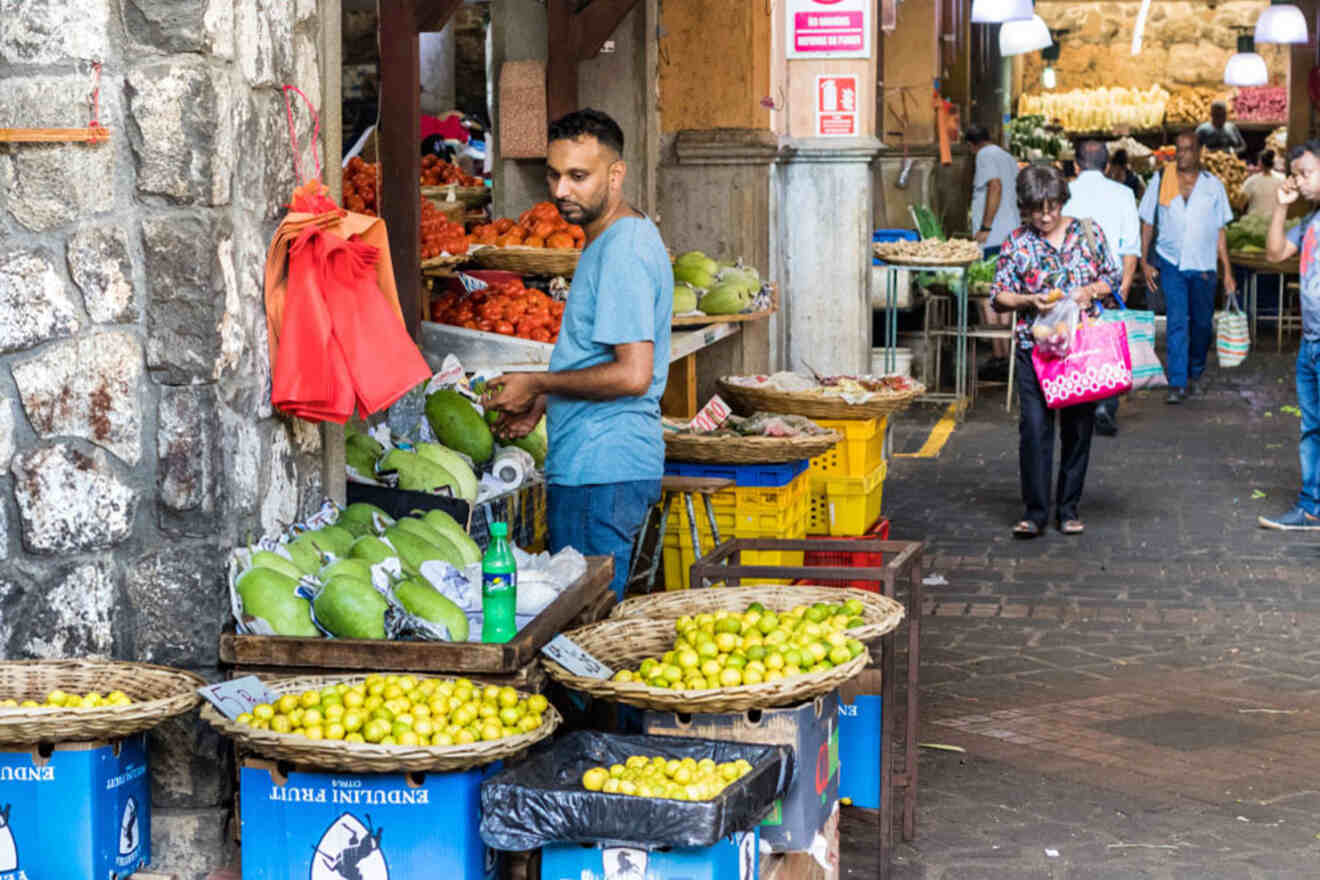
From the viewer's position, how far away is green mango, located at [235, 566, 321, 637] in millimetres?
4121

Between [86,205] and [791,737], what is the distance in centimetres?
200

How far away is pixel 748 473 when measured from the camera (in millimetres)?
7438

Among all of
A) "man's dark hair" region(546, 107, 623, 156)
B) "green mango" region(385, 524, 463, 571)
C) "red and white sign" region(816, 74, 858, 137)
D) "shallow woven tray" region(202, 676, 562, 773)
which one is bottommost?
"shallow woven tray" region(202, 676, 562, 773)

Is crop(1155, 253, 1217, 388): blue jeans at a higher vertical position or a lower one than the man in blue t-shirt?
lower

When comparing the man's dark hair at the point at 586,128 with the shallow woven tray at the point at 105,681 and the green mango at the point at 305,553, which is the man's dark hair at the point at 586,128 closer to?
the green mango at the point at 305,553

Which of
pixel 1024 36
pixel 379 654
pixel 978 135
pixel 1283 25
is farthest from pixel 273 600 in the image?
pixel 1283 25

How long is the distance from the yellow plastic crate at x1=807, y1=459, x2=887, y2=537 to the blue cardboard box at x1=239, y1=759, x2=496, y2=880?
472 cm

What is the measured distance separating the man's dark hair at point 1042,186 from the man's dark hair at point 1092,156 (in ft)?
11.6

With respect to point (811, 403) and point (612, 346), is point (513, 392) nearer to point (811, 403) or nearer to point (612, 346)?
point (612, 346)

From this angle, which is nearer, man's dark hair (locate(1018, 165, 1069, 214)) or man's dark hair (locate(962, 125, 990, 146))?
man's dark hair (locate(1018, 165, 1069, 214))

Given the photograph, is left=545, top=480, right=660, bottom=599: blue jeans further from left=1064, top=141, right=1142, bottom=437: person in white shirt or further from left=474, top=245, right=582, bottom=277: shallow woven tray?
left=1064, top=141, right=1142, bottom=437: person in white shirt

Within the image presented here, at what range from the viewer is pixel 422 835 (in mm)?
3652

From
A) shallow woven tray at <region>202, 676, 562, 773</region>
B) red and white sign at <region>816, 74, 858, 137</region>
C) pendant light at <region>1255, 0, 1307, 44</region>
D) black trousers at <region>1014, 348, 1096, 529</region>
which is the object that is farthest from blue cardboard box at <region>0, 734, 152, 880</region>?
pendant light at <region>1255, 0, 1307, 44</region>

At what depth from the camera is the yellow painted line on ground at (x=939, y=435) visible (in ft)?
40.2
